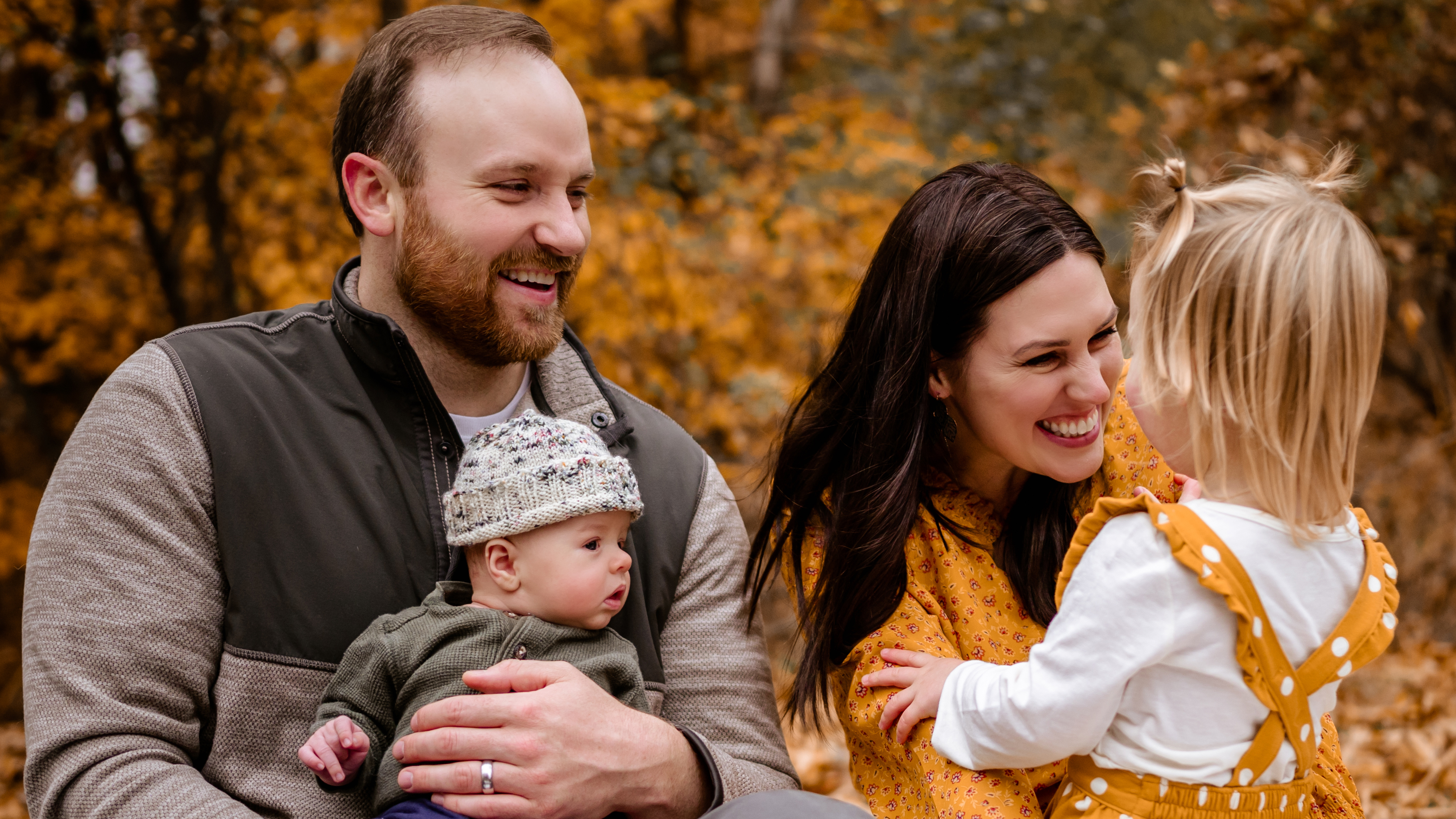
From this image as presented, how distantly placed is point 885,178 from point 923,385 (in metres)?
4.23

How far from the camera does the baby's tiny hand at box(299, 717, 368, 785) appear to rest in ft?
6.05

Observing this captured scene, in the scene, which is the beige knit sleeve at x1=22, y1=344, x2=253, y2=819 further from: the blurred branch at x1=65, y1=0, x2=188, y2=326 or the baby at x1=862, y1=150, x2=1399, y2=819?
the blurred branch at x1=65, y1=0, x2=188, y2=326

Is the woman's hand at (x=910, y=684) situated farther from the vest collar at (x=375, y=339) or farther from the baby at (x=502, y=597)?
the vest collar at (x=375, y=339)

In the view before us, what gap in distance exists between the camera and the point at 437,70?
2.28 metres

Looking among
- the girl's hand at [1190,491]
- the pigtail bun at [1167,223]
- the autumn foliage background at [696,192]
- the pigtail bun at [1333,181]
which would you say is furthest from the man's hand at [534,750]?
the autumn foliage background at [696,192]

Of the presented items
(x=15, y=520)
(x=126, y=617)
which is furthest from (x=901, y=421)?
(x=15, y=520)

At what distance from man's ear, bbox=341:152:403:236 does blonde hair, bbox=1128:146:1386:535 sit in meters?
1.41

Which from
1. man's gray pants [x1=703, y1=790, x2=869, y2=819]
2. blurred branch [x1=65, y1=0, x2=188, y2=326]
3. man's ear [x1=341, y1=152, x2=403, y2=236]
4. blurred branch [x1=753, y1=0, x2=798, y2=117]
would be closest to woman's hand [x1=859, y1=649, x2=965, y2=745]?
man's gray pants [x1=703, y1=790, x2=869, y2=819]

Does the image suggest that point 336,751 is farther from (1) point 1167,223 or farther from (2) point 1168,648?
(1) point 1167,223

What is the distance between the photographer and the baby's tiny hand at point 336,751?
72.6 inches

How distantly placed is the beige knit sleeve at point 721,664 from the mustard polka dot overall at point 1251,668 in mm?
665

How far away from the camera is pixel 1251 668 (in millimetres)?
1651

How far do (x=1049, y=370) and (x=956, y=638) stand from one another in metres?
0.54

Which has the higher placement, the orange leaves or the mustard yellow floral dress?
the mustard yellow floral dress
